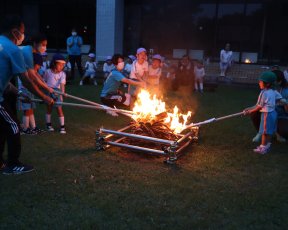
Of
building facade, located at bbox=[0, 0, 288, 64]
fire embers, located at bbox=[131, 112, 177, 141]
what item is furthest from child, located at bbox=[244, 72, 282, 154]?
building facade, located at bbox=[0, 0, 288, 64]

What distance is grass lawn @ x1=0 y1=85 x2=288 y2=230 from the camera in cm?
348

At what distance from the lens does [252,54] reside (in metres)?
17.2

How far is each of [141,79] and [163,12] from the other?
35.9ft

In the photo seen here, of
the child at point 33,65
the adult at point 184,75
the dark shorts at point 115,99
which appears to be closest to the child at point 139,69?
the dark shorts at point 115,99

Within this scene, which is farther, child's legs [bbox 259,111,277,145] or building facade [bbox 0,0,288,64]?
building facade [bbox 0,0,288,64]

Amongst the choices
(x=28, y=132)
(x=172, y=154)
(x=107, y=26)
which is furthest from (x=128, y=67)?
(x=172, y=154)

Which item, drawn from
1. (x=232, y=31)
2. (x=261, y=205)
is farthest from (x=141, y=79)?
(x=232, y=31)

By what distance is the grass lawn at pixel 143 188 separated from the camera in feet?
11.4

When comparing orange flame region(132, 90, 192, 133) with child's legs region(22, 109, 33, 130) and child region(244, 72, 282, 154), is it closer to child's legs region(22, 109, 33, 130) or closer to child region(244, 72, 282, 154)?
child region(244, 72, 282, 154)

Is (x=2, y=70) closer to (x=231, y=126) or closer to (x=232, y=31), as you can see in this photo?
(x=231, y=126)

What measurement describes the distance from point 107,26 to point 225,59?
6.21 m

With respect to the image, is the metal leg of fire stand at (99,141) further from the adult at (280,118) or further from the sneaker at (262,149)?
the adult at (280,118)

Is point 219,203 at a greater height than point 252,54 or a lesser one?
lesser

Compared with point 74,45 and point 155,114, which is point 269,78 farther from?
point 74,45
